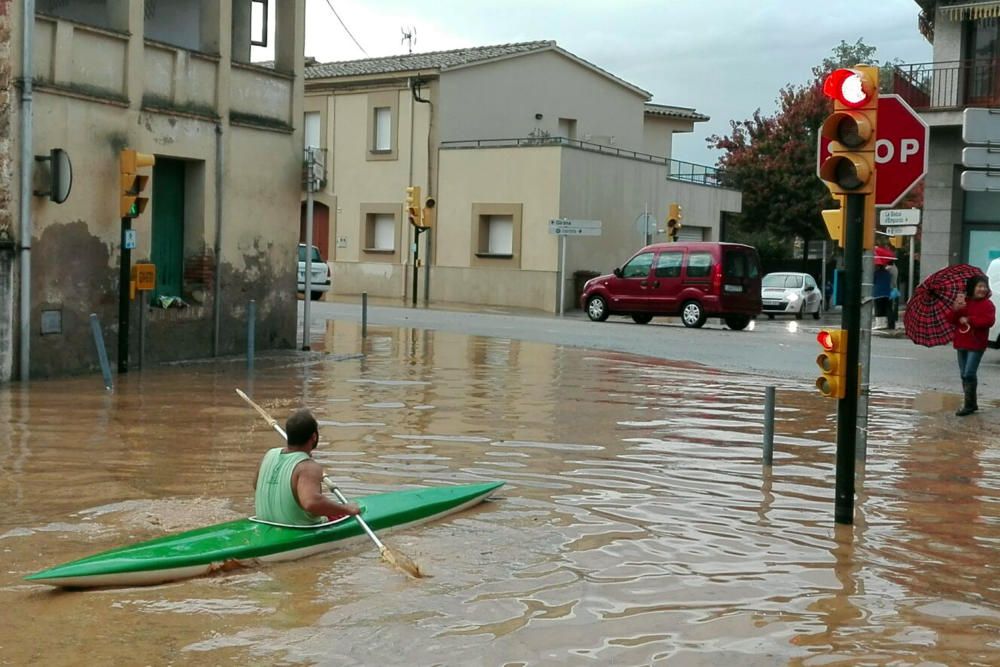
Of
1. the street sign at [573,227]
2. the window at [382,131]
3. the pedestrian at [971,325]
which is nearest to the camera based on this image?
the pedestrian at [971,325]

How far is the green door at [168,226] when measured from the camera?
769 inches

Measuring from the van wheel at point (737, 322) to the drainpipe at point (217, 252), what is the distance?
15.6 metres

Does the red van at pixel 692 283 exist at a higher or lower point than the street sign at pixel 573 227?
lower

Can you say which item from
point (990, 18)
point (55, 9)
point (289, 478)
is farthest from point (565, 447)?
point (990, 18)

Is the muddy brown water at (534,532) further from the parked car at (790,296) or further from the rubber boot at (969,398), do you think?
the parked car at (790,296)

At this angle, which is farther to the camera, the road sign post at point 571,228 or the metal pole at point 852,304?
the road sign post at point 571,228

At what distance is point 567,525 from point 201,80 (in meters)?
12.4

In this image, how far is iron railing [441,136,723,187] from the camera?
41344mm

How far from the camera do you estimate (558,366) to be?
2100 centimetres

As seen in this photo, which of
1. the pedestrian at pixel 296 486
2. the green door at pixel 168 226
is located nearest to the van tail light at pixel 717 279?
the green door at pixel 168 226

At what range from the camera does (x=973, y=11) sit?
3130 centimetres

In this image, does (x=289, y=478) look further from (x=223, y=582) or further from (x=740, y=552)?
(x=740, y=552)

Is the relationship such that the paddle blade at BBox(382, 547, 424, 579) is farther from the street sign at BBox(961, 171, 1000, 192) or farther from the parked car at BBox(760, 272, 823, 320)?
the parked car at BBox(760, 272, 823, 320)

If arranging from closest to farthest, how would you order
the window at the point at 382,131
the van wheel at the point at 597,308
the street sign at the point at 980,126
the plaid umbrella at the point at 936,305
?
the plaid umbrella at the point at 936,305
the street sign at the point at 980,126
the van wheel at the point at 597,308
the window at the point at 382,131
